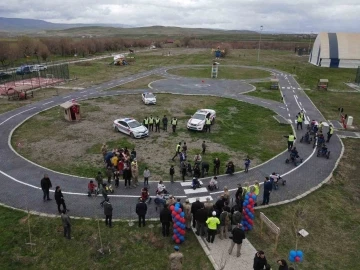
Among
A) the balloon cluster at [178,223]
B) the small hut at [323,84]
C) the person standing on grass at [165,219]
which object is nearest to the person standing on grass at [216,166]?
the person standing on grass at [165,219]

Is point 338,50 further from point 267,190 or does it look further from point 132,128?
point 267,190

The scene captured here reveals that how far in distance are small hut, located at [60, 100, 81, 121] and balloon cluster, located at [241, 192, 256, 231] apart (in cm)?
2124

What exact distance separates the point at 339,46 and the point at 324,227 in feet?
214

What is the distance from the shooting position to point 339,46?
68312 mm

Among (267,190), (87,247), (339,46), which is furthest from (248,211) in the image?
(339,46)

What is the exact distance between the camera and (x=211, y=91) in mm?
44531

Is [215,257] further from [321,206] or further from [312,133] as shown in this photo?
[312,133]

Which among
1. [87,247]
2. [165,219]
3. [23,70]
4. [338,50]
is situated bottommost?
[87,247]

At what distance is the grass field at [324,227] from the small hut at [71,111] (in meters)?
20.8

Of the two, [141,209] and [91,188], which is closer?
[141,209]

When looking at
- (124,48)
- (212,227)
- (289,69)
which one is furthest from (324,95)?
(124,48)

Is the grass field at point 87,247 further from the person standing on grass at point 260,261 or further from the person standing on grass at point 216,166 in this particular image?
the person standing on grass at point 216,166

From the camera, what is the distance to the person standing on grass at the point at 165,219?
13250 millimetres

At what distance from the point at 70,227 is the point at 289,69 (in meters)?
62.9
